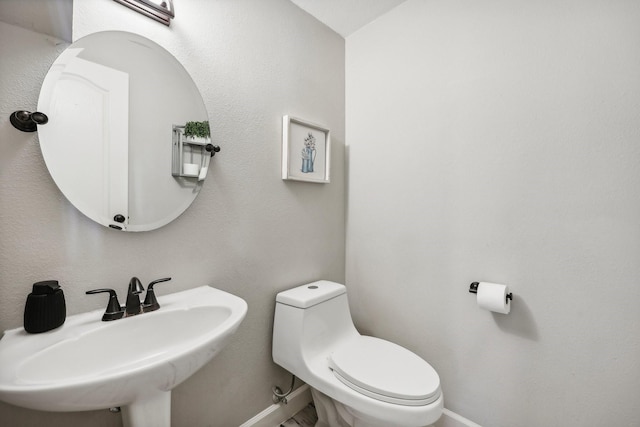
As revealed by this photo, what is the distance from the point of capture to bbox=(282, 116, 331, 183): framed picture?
1.42 meters

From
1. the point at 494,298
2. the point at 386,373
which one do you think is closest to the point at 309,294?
the point at 386,373

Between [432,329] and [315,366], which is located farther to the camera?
[432,329]

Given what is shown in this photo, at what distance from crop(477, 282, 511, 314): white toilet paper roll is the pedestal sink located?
100 cm

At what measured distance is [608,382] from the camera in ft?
3.23

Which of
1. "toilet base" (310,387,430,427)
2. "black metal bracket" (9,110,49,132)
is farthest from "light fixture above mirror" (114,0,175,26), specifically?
"toilet base" (310,387,430,427)

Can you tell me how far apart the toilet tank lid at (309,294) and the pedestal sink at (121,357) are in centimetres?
36

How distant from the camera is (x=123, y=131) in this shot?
95 centimetres

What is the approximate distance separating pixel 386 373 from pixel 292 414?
73 centimetres

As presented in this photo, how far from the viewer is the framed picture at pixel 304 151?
4.66 ft

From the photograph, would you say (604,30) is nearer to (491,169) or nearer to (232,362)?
(491,169)

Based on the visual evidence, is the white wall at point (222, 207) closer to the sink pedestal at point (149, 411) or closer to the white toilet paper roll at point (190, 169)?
the white toilet paper roll at point (190, 169)

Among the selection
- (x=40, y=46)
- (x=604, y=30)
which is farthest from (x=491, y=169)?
(x=40, y=46)

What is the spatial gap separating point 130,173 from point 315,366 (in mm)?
1105

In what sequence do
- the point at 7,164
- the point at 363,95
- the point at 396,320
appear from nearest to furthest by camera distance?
the point at 7,164, the point at 396,320, the point at 363,95
